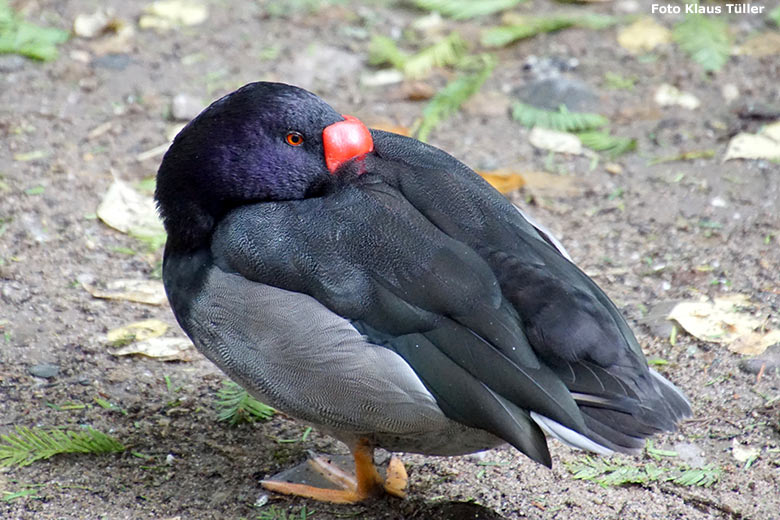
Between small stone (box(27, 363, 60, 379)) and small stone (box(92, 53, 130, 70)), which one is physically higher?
small stone (box(92, 53, 130, 70))

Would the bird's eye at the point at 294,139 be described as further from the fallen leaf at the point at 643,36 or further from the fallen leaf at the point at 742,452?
the fallen leaf at the point at 643,36

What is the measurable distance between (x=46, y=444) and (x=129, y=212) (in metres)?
1.55

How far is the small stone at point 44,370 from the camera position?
3.61m

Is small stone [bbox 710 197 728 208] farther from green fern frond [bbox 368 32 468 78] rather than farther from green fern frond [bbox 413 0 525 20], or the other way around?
green fern frond [bbox 413 0 525 20]

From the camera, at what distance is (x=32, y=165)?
4832mm

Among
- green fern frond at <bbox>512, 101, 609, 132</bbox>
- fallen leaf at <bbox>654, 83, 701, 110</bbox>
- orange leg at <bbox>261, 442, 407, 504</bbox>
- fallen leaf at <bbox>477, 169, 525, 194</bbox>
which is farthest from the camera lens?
fallen leaf at <bbox>654, 83, 701, 110</bbox>

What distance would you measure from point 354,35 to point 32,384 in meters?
3.29

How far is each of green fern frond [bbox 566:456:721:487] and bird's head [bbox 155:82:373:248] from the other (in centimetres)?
128

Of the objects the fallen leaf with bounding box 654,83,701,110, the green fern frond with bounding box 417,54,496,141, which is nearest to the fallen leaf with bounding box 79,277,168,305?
the green fern frond with bounding box 417,54,496,141

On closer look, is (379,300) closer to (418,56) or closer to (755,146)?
(755,146)

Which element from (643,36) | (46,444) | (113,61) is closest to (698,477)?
(46,444)

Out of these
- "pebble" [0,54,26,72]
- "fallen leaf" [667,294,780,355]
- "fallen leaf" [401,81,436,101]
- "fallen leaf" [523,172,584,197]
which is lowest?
"fallen leaf" [667,294,780,355]

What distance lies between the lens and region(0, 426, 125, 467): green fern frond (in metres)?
3.18

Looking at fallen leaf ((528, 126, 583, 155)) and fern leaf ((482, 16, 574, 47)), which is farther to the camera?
fern leaf ((482, 16, 574, 47))
